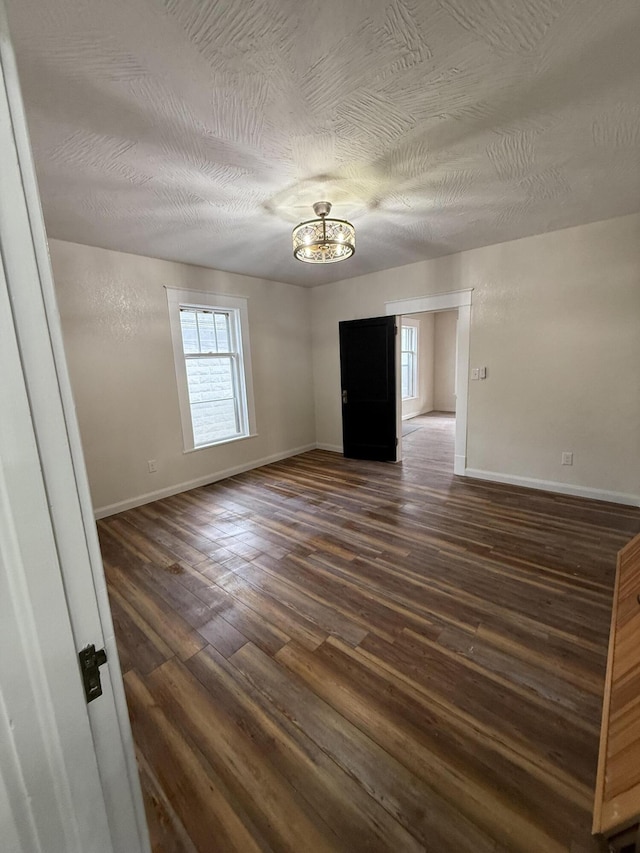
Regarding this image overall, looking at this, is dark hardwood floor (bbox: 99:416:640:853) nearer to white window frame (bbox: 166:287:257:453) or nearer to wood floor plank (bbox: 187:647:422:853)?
wood floor plank (bbox: 187:647:422:853)

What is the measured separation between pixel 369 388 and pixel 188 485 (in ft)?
8.63

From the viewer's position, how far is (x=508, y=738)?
129 centimetres

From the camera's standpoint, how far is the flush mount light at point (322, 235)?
2.35 metres

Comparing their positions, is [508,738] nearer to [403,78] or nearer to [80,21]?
[403,78]

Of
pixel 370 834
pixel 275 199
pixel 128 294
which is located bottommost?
pixel 370 834

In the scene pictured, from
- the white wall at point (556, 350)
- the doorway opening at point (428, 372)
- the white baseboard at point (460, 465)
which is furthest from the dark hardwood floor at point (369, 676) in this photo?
the doorway opening at point (428, 372)

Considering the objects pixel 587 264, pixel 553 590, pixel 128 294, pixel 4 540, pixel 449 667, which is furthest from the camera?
pixel 128 294

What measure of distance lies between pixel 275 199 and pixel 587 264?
2.83 m

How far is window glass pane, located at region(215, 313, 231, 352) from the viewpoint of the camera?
4258mm

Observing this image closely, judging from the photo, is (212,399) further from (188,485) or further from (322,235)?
(322,235)

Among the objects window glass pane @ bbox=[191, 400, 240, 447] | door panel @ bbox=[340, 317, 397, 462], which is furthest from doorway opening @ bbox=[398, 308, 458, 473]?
window glass pane @ bbox=[191, 400, 240, 447]

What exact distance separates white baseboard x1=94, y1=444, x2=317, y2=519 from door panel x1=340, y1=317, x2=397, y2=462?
1.00 metres

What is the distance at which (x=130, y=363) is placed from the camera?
3422 mm

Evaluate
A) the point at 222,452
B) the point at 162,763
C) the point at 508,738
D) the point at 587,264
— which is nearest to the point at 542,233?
the point at 587,264
